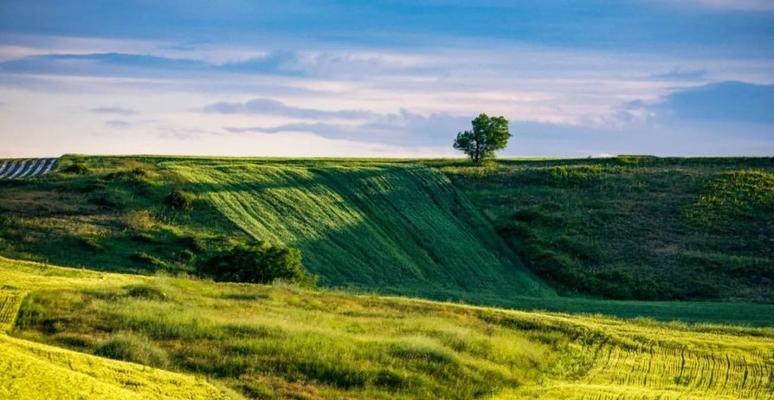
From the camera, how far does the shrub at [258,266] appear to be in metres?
50.2

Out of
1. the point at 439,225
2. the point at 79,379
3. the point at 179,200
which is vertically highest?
the point at 179,200

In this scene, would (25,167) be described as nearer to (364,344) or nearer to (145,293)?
(145,293)

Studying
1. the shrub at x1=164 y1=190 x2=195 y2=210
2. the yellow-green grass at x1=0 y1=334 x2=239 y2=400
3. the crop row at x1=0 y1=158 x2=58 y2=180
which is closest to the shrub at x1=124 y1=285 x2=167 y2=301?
the yellow-green grass at x1=0 y1=334 x2=239 y2=400

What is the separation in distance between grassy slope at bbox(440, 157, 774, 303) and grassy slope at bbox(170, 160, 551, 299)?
4463mm

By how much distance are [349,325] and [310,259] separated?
29.4 m

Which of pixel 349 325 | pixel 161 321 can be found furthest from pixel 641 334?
pixel 161 321

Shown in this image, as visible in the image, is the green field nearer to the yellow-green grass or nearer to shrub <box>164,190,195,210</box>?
the yellow-green grass

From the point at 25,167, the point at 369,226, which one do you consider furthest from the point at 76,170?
the point at 369,226

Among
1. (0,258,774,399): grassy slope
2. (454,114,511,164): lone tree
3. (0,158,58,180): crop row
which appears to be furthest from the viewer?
(454,114,511,164): lone tree

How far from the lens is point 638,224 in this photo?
8769 cm

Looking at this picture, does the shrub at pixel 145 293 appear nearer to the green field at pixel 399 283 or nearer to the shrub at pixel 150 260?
the green field at pixel 399 283

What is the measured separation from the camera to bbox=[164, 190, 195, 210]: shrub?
66.6 m

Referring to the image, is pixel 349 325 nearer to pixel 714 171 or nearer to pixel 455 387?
pixel 455 387

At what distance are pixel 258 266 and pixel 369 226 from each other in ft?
87.2
